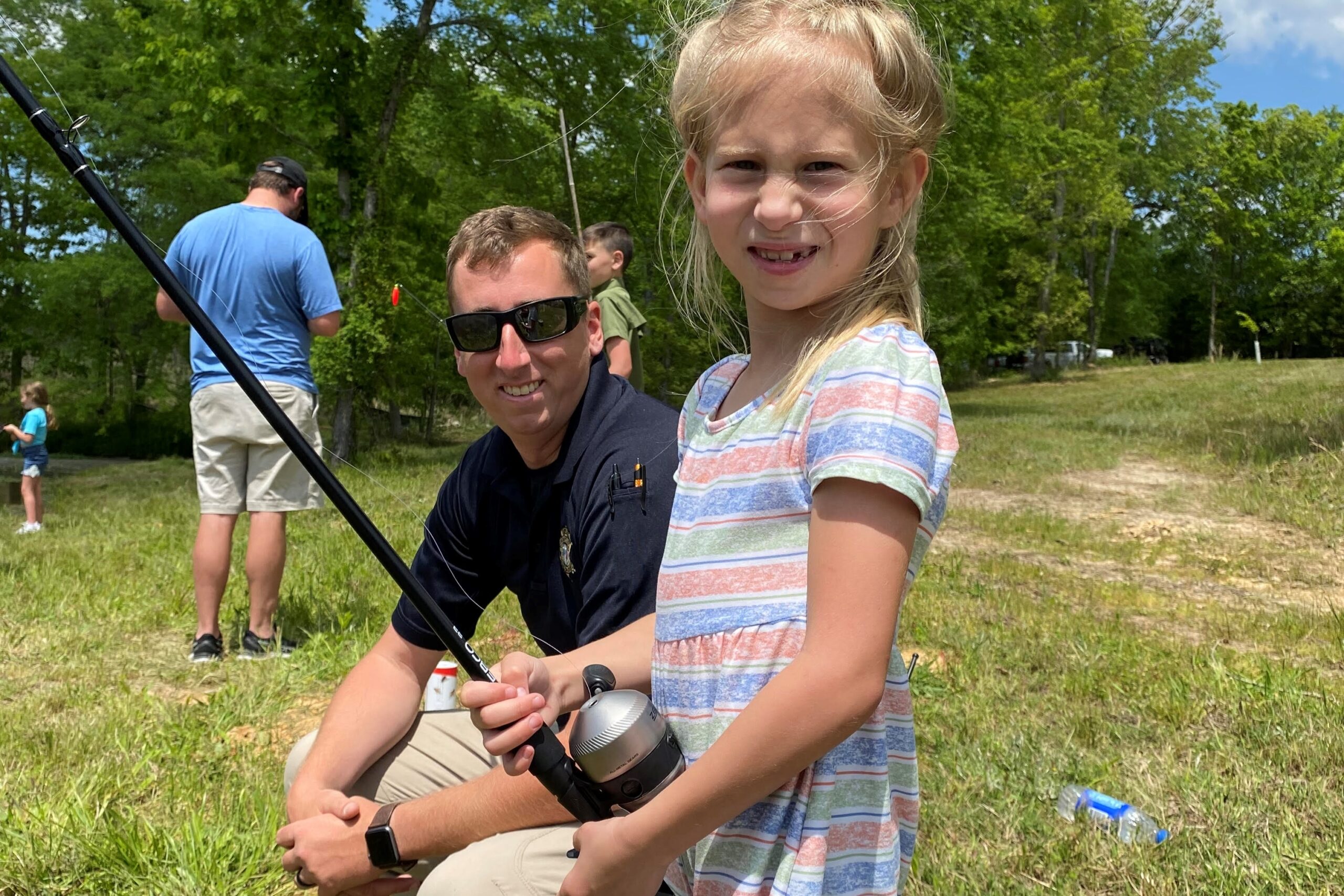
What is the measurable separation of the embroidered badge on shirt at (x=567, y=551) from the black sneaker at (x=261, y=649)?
2967mm

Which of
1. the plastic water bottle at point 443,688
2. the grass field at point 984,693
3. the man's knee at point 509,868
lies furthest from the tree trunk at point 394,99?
the man's knee at point 509,868

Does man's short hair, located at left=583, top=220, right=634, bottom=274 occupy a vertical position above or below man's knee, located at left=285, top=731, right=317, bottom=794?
above

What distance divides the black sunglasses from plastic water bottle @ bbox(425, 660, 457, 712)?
1.43 meters

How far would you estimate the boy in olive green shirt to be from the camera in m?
6.25

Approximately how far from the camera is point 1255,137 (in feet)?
148

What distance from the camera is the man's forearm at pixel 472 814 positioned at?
2061 millimetres

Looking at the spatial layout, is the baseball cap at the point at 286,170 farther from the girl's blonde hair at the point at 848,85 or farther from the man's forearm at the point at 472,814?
the girl's blonde hair at the point at 848,85

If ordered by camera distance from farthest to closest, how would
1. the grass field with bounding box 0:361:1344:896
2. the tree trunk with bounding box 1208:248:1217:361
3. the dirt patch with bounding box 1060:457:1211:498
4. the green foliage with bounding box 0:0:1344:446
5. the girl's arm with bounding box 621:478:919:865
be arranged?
the tree trunk with bounding box 1208:248:1217:361
the green foliage with bounding box 0:0:1344:446
the dirt patch with bounding box 1060:457:1211:498
the grass field with bounding box 0:361:1344:896
the girl's arm with bounding box 621:478:919:865

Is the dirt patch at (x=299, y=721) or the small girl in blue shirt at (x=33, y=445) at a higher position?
the small girl in blue shirt at (x=33, y=445)

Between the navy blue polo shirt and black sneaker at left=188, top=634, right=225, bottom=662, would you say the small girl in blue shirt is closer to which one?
black sneaker at left=188, top=634, right=225, bottom=662

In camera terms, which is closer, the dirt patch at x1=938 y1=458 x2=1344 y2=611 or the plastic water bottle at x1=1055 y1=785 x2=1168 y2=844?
the plastic water bottle at x1=1055 y1=785 x2=1168 y2=844

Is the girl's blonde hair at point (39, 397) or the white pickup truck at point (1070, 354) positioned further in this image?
the white pickup truck at point (1070, 354)

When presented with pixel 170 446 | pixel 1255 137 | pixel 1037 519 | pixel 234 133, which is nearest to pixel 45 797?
pixel 1037 519

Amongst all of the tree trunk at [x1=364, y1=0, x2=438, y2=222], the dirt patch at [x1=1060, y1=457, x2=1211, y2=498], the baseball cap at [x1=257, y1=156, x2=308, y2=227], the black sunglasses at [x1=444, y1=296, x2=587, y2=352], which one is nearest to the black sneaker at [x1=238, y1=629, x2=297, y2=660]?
the baseball cap at [x1=257, y1=156, x2=308, y2=227]
